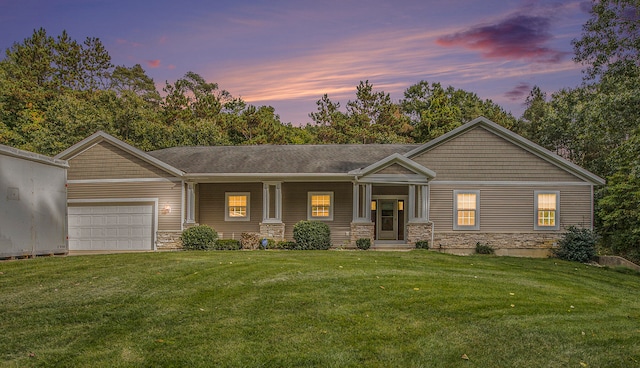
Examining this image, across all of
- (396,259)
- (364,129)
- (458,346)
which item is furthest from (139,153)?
(364,129)

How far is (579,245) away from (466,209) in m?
4.28

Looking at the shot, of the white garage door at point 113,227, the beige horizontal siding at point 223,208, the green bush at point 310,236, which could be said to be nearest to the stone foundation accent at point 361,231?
the green bush at point 310,236

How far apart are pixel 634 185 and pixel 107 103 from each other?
110 feet

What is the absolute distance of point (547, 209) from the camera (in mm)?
17859

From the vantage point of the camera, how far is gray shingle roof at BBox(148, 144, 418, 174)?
61.7ft

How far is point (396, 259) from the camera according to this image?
42.6 ft

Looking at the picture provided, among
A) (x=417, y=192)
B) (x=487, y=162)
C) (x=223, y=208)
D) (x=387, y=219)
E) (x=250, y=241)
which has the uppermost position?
(x=487, y=162)

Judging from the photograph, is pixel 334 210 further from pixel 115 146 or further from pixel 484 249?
pixel 115 146

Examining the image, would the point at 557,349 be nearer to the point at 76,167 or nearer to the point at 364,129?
the point at 76,167

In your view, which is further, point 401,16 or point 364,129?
point 364,129

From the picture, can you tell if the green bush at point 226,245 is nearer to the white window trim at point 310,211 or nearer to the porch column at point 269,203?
the porch column at point 269,203

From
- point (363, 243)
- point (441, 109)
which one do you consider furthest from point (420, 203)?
point (441, 109)

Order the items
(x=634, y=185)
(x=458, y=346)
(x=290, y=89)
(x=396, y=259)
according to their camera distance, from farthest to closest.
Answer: (x=290, y=89)
(x=634, y=185)
(x=396, y=259)
(x=458, y=346)

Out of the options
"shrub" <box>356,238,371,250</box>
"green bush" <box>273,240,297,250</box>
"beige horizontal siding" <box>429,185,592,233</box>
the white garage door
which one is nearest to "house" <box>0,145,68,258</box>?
the white garage door
